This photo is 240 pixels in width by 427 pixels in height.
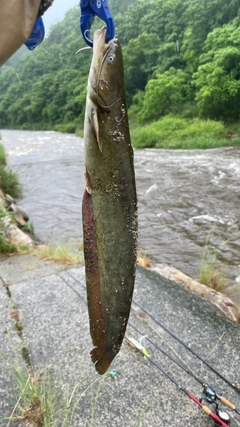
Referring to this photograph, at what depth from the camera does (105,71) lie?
1494 mm

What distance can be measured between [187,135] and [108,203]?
23.8 metres

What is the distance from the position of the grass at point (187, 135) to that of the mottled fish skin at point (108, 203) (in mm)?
20466

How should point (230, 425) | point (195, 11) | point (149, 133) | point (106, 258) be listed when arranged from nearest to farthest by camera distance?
point (106, 258) → point (230, 425) → point (149, 133) → point (195, 11)

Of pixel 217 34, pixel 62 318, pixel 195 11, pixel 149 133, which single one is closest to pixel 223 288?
pixel 62 318

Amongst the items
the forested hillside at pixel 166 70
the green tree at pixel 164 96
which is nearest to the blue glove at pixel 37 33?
the forested hillside at pixel 166 70

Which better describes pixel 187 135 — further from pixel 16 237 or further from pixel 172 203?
pixel 16 237

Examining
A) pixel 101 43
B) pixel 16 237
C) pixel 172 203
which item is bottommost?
pixel 172 203

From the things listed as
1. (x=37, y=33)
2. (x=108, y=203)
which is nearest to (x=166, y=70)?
(x=37, y=33)

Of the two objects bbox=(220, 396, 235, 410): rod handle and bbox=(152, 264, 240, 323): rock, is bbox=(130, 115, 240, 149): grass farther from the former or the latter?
bbox=(220, 396, 235, 410): rod handle

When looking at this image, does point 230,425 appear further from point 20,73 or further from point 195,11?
Result: point 20,73

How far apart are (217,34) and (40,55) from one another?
57222 millimetres

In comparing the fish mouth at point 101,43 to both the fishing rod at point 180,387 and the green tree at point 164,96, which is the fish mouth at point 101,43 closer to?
the fishing rod at point 180,387

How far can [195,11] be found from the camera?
116 ft

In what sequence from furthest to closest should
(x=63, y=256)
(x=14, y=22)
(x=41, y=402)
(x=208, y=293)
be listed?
(x=63, y=256)
(x=208, y=293)
(x=41, y=402)
(x=14, y=22)
